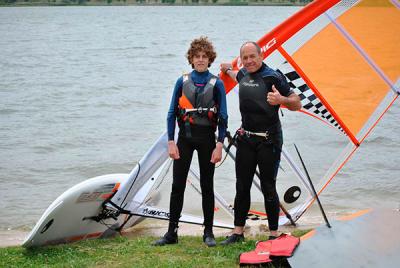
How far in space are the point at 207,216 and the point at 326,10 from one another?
2090 millimetres

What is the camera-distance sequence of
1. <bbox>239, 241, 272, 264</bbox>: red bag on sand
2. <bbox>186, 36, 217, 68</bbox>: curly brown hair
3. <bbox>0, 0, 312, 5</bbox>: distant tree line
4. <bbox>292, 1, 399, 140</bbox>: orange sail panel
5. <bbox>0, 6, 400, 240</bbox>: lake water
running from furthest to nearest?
<bbox>0, 0, 312, 5</bbox>: distant tree line < <bbox>0, 6, 400, 240</bbox>: lake water < <bbox>292, 1, 399, 140</bbox>: orange sail panel < <bbox>186, 36, 217, 68</bbox>: curly brown hair < <bbox>239, 241, 272, 264</bbox>: red bag on sand

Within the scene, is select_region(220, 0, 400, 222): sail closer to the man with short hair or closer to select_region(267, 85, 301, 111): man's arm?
the man with short hair

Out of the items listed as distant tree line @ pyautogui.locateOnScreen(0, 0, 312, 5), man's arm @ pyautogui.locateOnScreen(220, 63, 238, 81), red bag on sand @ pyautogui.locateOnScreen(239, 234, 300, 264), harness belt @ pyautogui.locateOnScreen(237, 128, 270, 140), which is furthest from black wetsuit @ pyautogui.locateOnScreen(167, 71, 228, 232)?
distant tree line @ pyautogui.locateOnScreen(0, 0, 312, 5)

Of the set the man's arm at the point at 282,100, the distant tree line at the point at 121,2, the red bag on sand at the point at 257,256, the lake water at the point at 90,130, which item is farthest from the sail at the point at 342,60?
the distant tree line at the point at 121,2

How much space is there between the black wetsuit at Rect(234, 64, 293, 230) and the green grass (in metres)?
0.51

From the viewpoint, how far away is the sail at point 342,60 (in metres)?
5.44

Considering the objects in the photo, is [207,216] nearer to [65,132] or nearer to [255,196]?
[255,196]

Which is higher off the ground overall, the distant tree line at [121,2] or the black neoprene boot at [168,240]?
the black neoprene boot at [168,240]

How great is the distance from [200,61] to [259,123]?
0.66 m

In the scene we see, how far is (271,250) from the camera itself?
4.21 metres

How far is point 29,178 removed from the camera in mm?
10023

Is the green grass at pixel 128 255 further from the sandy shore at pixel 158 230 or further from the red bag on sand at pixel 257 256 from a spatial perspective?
the sandy shore at pixel 158 230

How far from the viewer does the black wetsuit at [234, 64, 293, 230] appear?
467 cm

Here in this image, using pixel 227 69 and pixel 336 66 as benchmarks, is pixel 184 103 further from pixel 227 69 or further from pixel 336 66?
pixel 336 66
